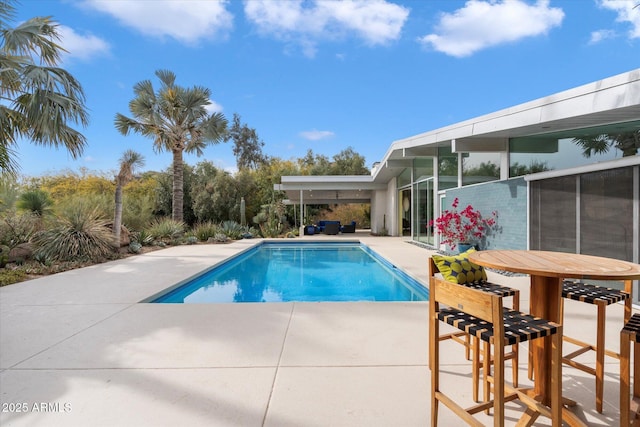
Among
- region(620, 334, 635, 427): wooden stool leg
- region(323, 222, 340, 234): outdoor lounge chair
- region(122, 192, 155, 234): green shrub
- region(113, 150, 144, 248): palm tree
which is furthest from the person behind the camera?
region(323, 222, 340, 234): outdoor lounge chair

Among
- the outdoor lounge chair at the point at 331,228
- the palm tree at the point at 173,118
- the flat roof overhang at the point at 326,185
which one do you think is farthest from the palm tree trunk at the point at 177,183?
the outdoor lounge chair at the point at 331,228

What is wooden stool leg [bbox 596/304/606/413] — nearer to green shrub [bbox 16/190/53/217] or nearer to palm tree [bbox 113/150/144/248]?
palm tree [bbox 113/150/144/248]

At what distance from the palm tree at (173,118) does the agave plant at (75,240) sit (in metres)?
4.71

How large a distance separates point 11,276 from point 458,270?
7820mm

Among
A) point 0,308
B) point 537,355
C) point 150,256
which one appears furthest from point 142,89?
point 537,355

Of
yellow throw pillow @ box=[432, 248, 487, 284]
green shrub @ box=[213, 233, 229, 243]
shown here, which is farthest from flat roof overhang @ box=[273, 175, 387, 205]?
yellow throw pillow @ box=[432, 248, 487, 284]

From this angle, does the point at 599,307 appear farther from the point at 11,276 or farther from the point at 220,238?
the point at 220,238

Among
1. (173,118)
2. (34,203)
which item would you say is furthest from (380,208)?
(34,203)

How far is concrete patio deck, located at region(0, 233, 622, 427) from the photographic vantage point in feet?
6.36

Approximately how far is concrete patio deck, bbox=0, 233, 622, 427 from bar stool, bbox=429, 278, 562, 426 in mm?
331

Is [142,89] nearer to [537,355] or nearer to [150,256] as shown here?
[150,256]

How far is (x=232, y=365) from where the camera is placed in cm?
254

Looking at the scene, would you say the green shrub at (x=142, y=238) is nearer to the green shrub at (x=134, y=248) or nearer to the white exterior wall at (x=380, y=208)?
the green shrub at (x=134, y=248)

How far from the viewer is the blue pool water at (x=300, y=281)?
5680mm
